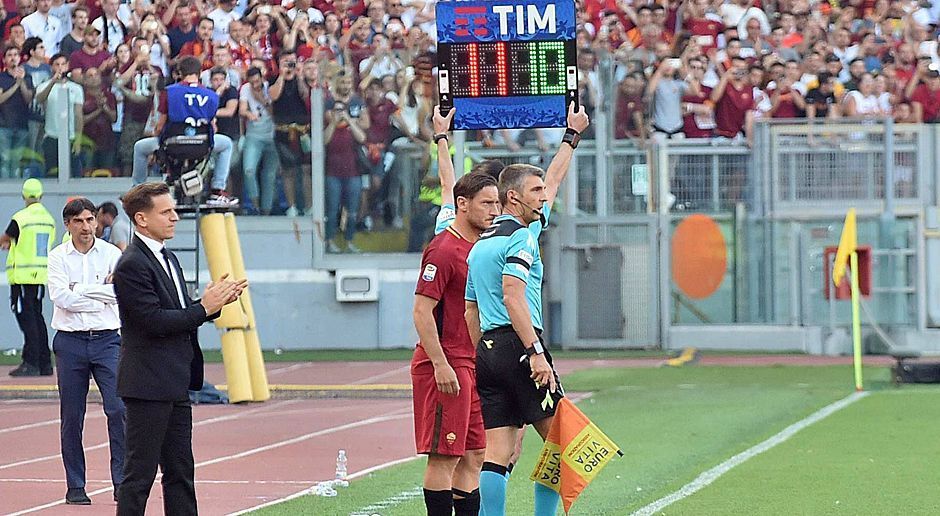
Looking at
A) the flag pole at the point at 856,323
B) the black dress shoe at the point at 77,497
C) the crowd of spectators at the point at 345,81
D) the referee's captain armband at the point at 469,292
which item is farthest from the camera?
the crowd of spectators at the point at 345,81

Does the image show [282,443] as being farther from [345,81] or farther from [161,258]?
[345,81]

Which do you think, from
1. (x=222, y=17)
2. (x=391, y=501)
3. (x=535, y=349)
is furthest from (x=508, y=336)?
(x=222, y=17)

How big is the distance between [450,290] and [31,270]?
12.4m

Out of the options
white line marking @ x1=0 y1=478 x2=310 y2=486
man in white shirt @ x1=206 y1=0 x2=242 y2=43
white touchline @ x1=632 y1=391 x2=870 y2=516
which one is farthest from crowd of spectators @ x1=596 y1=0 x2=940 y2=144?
white line marking @ x1=0 y1=478 x2=310 y2=486

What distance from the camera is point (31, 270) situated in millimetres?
19359

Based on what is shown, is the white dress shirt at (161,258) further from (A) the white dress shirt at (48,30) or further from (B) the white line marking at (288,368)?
(A) the white dress shirt at (48,30)

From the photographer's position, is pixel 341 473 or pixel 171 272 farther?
pixel 341 473

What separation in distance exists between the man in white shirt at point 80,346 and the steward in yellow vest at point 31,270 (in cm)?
805

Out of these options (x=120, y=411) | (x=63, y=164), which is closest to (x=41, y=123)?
(x=63, y=164)

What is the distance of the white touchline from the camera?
9938 mm

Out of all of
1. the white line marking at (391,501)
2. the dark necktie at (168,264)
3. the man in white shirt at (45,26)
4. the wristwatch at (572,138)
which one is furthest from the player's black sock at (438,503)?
the man in white shirt at (45,26)

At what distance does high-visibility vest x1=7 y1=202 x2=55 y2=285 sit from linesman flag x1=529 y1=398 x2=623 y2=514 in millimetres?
12265

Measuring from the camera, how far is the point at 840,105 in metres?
23.5

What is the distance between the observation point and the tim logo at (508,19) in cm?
1496
